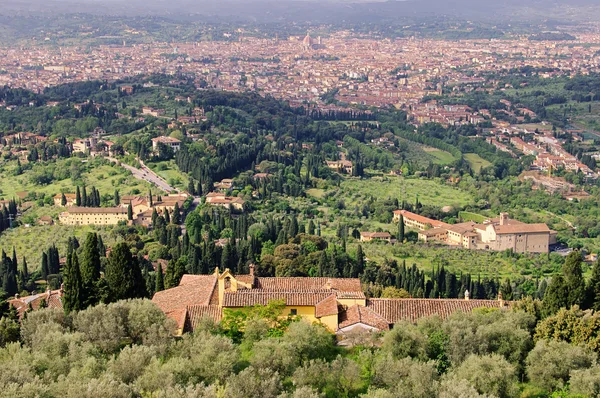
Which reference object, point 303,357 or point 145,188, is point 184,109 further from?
point 303,357

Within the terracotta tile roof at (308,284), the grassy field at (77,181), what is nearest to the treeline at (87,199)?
the grassy field at (77,181)

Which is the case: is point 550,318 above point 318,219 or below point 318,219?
above

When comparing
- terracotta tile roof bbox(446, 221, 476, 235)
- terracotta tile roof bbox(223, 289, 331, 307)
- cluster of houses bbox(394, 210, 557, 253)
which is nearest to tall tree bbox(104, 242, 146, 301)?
terracotta tile roof bbox(223, 289, 331, 307)

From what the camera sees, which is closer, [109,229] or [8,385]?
[8,385]

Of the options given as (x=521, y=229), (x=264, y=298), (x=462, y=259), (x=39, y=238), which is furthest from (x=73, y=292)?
(x=521, y=229)

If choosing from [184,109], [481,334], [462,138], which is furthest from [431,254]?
[184,109]

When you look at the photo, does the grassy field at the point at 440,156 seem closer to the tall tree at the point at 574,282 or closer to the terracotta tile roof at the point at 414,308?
the tall tree at the point at 574,282

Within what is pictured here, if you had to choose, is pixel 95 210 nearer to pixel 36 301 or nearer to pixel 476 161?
pixel 36 301
